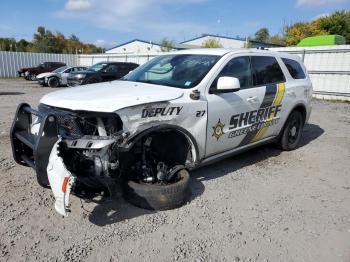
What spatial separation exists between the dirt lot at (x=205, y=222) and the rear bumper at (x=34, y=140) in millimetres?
514

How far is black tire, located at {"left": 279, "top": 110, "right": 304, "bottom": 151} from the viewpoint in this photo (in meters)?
6.01

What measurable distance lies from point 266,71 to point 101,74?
10.9m

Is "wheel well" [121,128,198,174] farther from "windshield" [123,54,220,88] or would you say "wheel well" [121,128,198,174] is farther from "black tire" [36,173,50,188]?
"black tire" [36,173,50,188]

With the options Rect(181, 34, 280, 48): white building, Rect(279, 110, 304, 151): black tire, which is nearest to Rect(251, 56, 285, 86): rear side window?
Rect(279, 110, 304, 151): black tire

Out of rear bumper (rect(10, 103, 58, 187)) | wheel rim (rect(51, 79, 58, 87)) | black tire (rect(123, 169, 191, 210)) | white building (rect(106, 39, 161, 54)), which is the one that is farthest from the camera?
white building (rect(106, 39, 161, 54))

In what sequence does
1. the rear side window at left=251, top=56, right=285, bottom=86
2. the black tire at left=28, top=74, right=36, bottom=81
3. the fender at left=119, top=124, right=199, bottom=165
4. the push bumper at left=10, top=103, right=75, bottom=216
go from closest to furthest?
1. the push bumper at left=10, top=103, right=75, bottom=216
2. the fender at left=119, top=124, right=199, bottom=165
3. the rear side window at left=251, top=56, right=285, bottom=86
4. the black tire at left=28, top=74, right=36, bottom=81

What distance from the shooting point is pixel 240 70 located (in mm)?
4738

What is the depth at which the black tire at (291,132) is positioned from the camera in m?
6.01

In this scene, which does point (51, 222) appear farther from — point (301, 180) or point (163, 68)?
point (301, 180)

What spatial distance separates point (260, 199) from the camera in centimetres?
416

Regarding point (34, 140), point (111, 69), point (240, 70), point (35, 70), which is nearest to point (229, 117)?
point (240, 70)

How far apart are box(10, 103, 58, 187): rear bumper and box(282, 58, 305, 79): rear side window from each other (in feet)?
13.8

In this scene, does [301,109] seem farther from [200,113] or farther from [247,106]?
[200,113]

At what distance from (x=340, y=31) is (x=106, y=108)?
4090 centimetres
